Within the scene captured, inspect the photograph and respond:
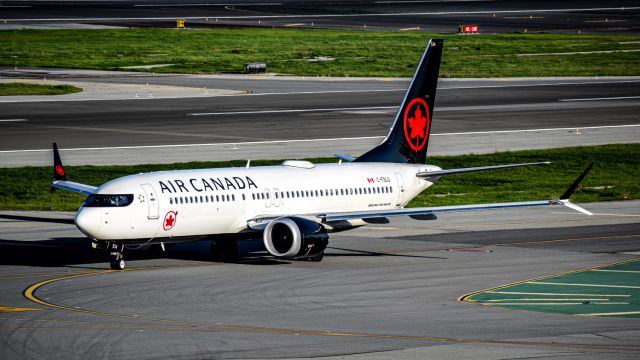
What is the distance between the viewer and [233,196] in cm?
4909

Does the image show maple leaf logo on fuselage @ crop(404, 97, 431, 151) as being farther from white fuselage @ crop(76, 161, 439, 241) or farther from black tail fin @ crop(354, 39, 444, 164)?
white fuselage @ crop(76, 161, 439, 241)

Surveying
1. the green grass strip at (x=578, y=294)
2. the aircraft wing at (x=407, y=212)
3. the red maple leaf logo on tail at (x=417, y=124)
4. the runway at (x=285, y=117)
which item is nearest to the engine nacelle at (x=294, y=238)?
the aircraft wing at (x=407, y=212)

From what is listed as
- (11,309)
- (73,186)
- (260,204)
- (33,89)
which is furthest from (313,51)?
(11,309)

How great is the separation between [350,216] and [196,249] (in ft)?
27.2

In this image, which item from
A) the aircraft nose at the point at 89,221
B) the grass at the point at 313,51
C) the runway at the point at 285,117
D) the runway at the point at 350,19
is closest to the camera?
the aircraft nose at the point at 89,221

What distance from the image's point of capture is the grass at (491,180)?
67.1 m

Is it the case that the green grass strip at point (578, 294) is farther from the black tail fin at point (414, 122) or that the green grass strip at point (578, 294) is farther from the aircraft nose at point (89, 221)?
Answer: the aircraft nose at point (89, 221)

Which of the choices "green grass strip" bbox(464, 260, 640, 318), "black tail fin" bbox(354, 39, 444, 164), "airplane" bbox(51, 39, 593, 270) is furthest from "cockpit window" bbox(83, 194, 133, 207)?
"black tail fin" bbox(354, 39, 444, 164)

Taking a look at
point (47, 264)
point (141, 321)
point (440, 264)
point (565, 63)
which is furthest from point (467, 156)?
point (565, 63)

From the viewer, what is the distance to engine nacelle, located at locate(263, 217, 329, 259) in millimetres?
47562

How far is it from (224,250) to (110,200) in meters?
6.54

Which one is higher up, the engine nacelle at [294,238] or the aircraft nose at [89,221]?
the aircraft nose at [89,221]

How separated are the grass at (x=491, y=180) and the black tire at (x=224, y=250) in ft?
54.9

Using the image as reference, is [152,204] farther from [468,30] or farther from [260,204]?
[468,30]
